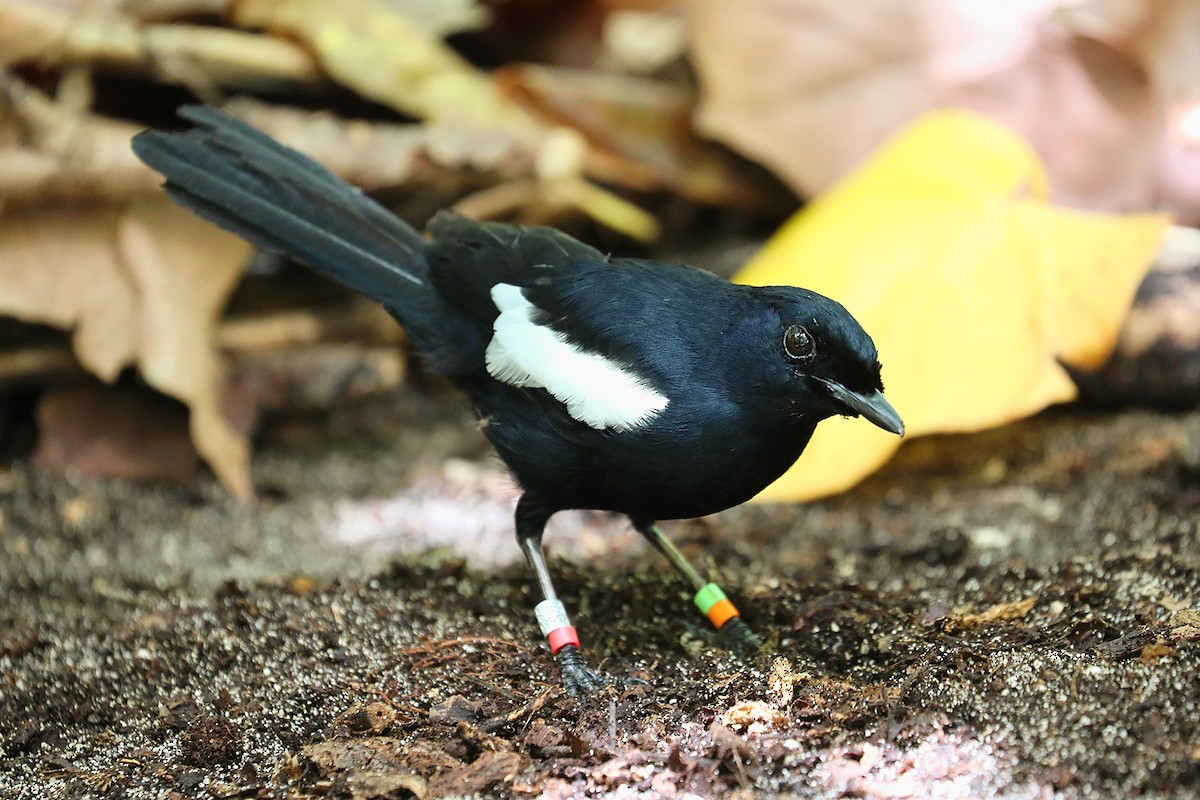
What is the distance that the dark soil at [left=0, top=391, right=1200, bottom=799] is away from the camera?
77.6 inches

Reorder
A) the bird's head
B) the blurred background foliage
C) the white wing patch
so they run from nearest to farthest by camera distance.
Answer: the bird's head < the white wing patch < the blurred background foliage

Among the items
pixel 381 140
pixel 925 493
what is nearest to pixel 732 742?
pixel 925 493

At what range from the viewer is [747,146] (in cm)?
482

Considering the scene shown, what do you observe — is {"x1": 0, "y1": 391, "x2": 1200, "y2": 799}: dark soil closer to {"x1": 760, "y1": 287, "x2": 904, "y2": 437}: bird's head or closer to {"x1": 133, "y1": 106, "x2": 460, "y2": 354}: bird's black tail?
{"x1": 760, "y1": 287, "x2": 904, "y2": 437}: bird's head

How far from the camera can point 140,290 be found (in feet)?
13.0

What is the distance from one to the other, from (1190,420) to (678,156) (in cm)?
252

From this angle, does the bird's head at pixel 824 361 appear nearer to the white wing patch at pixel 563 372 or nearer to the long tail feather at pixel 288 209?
the white wing patch at pixel 563 372

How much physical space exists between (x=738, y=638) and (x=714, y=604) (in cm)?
13

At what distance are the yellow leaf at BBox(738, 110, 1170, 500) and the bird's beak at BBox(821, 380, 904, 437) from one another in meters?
1.03

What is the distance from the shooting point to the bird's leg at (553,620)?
238cm

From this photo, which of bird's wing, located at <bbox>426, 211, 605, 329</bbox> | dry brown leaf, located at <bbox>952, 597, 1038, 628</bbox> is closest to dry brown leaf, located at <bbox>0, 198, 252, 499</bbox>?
bird's wing, located at <bbox>426, 211, 605, 329</bbox>

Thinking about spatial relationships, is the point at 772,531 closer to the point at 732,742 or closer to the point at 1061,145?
the point at 732,742

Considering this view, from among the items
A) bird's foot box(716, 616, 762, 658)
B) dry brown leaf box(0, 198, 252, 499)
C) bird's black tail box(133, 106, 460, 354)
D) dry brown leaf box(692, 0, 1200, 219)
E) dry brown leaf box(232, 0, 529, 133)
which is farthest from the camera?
dry brown leaf box(232, 0, 529, 133)

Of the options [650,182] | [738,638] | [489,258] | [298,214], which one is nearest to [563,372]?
[489,258]
